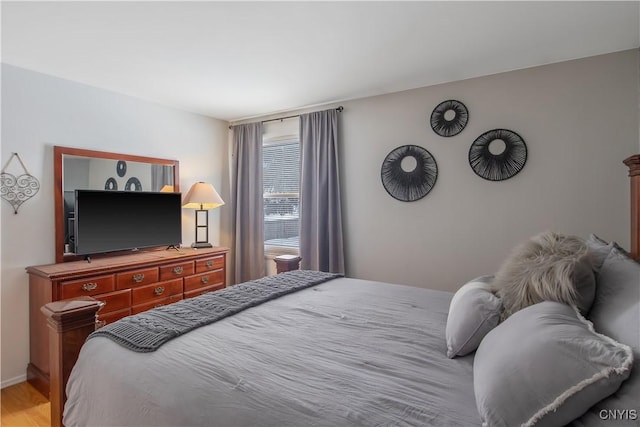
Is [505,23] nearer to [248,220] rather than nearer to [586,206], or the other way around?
[586,206]

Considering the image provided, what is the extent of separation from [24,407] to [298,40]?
322 cm

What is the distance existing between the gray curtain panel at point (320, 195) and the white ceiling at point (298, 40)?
0.63 metres

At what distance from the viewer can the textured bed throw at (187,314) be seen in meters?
1.38

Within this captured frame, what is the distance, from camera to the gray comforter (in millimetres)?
948

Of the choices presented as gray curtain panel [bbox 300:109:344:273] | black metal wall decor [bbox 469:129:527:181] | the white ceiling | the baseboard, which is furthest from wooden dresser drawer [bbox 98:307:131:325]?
black metal wall decor [bbox 469:129:527:181]

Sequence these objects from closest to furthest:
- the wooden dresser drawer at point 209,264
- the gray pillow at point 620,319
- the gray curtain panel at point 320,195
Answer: the gray pillow at point 620,319 < the wooden dresser drawer at point 209,264 < the gray curtain panel at point 320,195

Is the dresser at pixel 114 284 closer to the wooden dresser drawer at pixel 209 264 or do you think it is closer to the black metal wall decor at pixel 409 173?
the wooden dresser drawer at pixel 209 264

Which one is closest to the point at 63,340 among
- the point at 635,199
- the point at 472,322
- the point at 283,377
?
the point at 283,377

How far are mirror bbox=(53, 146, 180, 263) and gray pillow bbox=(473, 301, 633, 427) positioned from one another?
3351 millimetres

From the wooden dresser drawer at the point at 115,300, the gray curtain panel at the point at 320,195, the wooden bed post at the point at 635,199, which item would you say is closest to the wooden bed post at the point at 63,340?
the wooden dresser drawer at the point at 115,300

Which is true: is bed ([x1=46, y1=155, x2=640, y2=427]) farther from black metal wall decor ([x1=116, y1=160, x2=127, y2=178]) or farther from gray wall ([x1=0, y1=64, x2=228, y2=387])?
black metal wall decor ([x1=116, y1=160, x2=127, y2=178])

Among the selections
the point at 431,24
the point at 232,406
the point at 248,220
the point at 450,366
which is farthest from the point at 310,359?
the point at 248,220

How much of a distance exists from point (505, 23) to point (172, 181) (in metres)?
3.47

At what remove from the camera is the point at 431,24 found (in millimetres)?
2150
